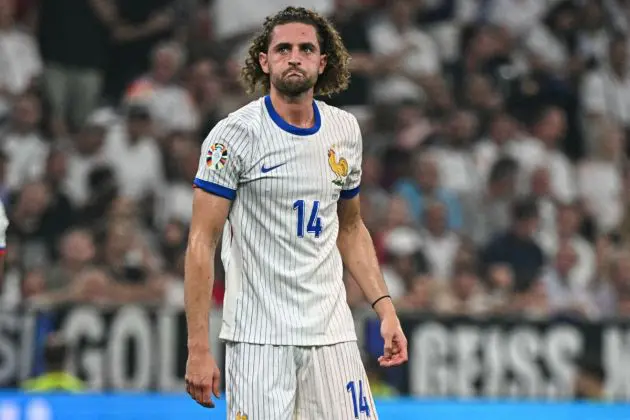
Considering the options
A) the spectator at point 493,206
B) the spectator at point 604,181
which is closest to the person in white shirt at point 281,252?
the spectator at point 493,206

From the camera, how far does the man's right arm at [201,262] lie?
4.20 metres

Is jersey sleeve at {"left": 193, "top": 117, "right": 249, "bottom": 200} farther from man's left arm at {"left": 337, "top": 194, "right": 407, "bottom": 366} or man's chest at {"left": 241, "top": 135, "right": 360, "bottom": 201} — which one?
man's left arm at {"left": 337, "top": 194, "right": 407, "bottom": 366}

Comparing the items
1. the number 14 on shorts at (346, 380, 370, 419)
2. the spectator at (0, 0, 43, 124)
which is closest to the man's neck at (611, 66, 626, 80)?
the spectator at (0, 0, 43, 124)

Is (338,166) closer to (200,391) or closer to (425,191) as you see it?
(200,391)

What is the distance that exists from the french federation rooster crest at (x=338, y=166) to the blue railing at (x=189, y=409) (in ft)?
10.3

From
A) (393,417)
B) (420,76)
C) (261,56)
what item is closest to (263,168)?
(261,56)

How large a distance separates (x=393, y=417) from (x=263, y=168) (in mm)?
3468

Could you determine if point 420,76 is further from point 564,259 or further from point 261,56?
point 261,56

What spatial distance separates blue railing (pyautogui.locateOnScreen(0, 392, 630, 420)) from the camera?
7273 mm

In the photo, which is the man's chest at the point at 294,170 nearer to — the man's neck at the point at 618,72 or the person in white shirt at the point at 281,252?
the person in white shirt at the point at 281,252

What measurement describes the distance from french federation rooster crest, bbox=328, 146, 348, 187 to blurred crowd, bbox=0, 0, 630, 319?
488cm

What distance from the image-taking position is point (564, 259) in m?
11.0

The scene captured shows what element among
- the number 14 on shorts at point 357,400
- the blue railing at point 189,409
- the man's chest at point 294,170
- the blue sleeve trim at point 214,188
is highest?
the man's chest at point 294,170

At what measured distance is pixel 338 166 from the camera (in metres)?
4.52
